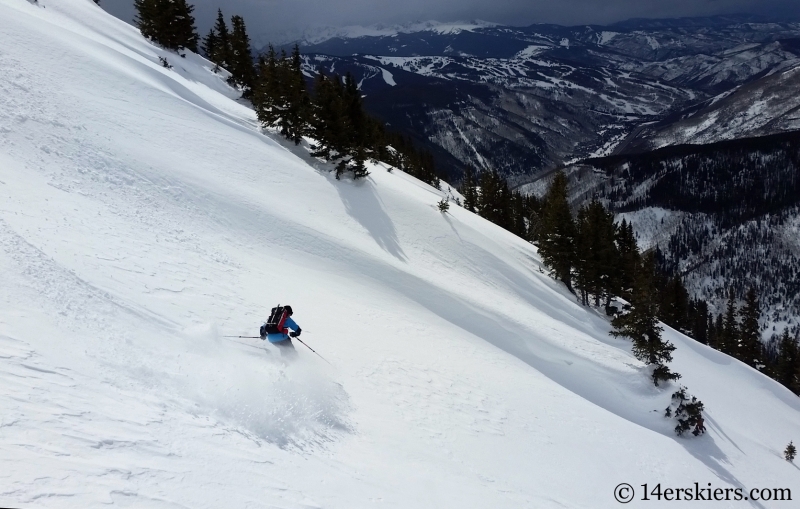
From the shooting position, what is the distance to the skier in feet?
39.2

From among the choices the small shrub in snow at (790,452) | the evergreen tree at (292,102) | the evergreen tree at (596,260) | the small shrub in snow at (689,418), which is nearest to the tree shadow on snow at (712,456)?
the small shrub in snow at (689,418)

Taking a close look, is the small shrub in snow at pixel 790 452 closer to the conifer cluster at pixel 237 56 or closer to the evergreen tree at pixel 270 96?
the evergreen tree at pixel 270 96

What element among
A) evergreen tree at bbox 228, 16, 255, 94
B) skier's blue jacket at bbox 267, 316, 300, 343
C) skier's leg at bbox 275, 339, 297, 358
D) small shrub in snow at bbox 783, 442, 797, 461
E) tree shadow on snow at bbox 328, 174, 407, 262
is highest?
evergreen tree at bbox 228, 16, 255, 94

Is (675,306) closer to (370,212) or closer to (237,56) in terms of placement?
(370,212)

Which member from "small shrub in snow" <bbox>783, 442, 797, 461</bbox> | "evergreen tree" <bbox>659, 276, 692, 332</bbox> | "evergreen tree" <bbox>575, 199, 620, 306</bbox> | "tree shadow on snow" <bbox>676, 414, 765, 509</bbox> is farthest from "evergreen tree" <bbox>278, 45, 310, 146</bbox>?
"evergreen tree" <bbox>659, 276, 692, 332</bbox>

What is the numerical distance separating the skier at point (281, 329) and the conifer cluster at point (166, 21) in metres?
49.8

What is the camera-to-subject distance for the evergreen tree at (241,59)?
4879cm

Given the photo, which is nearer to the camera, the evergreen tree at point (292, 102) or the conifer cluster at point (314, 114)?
the conifer cluster at point (314, 114)

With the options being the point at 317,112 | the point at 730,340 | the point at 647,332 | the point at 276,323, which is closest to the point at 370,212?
the point at 317,112

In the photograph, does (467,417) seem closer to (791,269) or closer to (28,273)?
(28,273)

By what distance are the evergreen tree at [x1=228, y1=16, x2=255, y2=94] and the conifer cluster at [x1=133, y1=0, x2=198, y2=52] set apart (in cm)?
543

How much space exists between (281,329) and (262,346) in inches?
31.1

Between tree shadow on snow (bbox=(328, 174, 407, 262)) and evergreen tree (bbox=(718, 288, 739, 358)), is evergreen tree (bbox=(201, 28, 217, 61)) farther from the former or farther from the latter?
evergreen tree (bbox=(718, 288, 739, 358))

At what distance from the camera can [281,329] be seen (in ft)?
39.4
